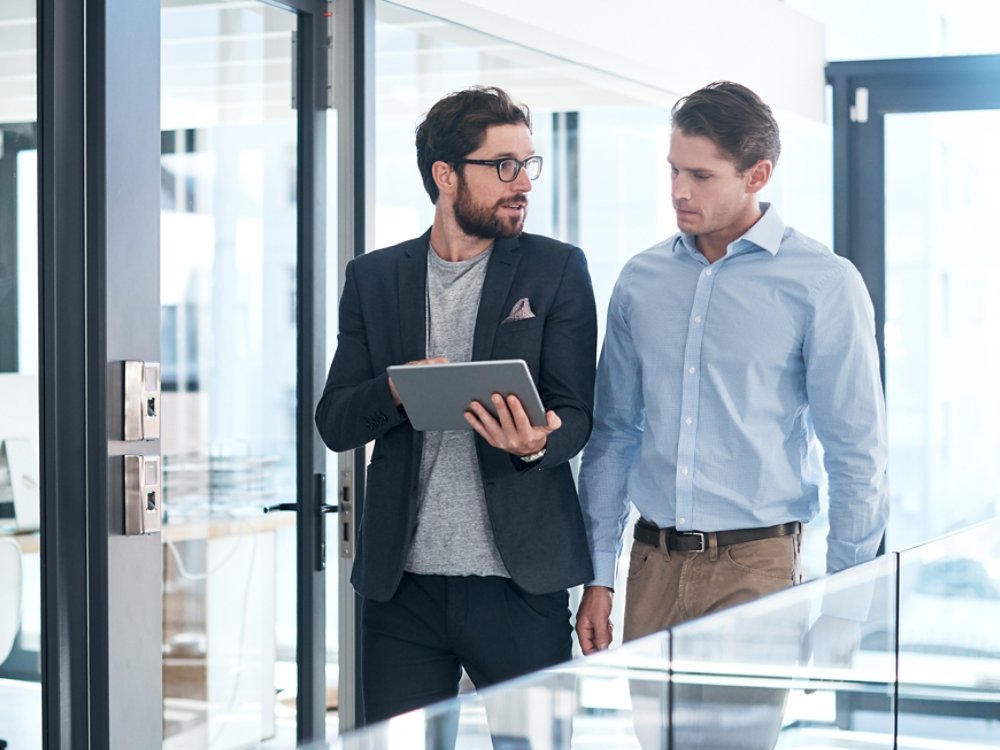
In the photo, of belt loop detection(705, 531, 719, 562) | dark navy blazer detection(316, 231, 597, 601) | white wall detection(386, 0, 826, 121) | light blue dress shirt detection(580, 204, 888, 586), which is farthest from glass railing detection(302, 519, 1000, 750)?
white wall detection(386, 0, 826, 121)

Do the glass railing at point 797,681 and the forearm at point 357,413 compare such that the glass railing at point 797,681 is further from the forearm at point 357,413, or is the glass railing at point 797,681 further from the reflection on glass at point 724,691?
the forearm at point 357,413

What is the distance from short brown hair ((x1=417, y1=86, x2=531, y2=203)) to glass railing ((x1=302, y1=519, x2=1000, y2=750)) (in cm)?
100

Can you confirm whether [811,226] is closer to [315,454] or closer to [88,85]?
[315,454]

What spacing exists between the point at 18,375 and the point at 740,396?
4.35 ft

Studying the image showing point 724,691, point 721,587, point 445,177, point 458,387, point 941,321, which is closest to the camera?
point 724,691

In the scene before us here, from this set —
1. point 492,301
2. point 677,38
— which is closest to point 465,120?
point 492,301

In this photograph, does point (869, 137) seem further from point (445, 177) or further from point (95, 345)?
point (95, 345)

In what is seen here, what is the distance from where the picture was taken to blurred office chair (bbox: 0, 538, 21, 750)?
2432mm

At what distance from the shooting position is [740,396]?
7.64ft

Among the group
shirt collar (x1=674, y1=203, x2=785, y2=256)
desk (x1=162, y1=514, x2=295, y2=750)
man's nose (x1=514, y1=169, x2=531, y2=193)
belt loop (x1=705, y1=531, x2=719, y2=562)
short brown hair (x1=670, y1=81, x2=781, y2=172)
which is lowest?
desk (x1=162, y1=514, x2=295, y2=750)

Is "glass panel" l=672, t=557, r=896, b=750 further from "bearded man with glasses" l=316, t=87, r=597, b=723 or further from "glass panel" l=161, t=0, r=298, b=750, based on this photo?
"glass panel" l=161, t=0, r=298, b=750

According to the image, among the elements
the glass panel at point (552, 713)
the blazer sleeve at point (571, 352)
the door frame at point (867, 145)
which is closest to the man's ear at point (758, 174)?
the blazer sleeve at point (571, 352)

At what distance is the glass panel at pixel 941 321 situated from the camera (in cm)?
473

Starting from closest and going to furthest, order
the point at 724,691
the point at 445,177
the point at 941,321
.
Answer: the point at 724,691 < the point at 445,177 < the point at 941,321
